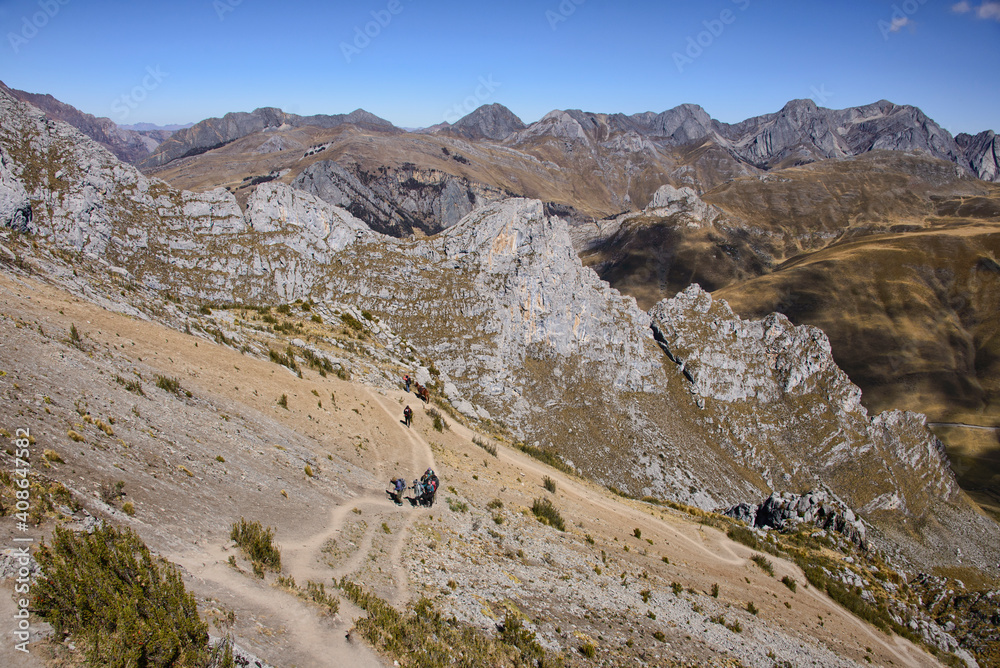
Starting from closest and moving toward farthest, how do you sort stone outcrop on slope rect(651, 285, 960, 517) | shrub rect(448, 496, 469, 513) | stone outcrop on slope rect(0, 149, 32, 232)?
shrub rect(448, 496, 469, 513) < stone outcrop on slope rect(0, 149, 32, 232) < stone outcrop on slope rect(651, 285, 960, 517)

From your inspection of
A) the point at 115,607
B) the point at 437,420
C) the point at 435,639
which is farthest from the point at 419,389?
the point at 115,607

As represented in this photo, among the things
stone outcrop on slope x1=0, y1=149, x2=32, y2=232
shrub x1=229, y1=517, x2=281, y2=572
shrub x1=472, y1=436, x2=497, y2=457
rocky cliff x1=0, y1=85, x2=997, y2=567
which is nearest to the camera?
shrub x1=229, y1=517, x2=281, y2=572

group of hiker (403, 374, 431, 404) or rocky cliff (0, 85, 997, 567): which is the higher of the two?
rocky cliff (0, 85, 997, 567)

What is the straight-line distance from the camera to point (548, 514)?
878 inches

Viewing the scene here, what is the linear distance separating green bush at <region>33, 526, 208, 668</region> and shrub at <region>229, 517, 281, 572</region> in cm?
364

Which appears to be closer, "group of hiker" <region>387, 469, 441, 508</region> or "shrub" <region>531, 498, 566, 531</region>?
"group of hiker" <region>387, 469, 441, 508</region>

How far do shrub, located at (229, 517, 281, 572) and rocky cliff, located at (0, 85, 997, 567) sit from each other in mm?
46898

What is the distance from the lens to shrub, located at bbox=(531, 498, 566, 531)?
21781 millimetres

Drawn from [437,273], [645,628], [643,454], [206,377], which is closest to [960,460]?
[643,454]

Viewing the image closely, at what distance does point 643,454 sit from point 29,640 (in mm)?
64588

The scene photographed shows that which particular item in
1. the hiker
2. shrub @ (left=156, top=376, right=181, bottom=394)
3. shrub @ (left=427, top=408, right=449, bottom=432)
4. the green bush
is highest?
the green bush

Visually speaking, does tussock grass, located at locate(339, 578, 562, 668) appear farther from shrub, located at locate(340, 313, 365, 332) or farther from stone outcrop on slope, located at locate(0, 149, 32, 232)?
stone outcrop on slope, located at locate(0, 149, 32, 232)

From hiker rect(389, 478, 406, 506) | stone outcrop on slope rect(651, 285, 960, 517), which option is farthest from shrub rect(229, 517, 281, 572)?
stone outcrop on slope rect(651, 285, 960, 517)

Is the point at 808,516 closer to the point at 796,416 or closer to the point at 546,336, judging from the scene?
the point at 546,336
